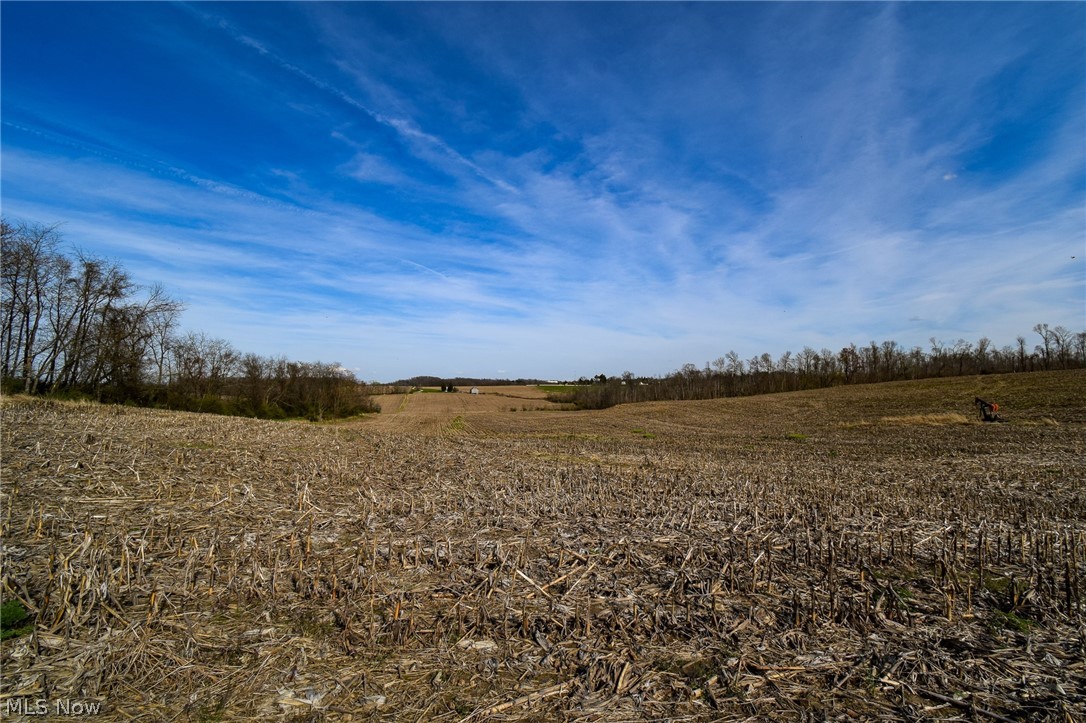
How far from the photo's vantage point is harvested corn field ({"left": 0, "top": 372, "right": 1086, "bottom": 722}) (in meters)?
4.23

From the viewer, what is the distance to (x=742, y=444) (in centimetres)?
3033

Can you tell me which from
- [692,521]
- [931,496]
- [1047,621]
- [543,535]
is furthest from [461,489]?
[931,496]

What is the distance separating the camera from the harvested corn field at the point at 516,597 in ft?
13.9

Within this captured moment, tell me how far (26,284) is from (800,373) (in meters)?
111

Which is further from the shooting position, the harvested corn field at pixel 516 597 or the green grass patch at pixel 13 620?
the green grass patch at pixel 13 620

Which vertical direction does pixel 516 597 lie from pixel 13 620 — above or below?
below

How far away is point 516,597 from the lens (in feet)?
19.8

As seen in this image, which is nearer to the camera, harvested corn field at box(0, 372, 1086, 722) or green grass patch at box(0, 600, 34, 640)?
harvested corn field at box(0, 372, 1086, 722)

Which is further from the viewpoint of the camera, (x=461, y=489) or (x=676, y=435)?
Result: (x=676, y=435)

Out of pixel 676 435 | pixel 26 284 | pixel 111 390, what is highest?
pixel 26 284

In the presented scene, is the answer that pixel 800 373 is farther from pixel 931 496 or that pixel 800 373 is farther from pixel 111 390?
pixel 111 390

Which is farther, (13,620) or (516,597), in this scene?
(516,597)

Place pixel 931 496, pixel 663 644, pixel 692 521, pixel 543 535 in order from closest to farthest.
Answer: pixel 663 644, pixel 543 535, pixel 692 521, pixel 931 496

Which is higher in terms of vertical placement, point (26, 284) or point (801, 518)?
point (26, 284)
